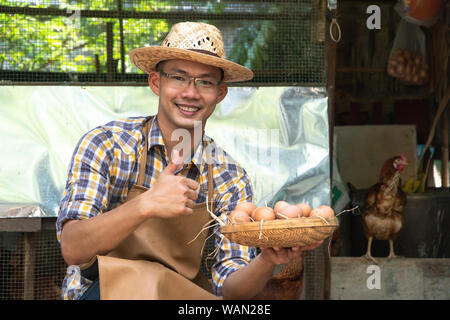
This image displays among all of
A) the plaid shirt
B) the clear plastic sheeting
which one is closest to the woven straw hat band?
the plaid shirt

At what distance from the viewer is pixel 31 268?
4398mm

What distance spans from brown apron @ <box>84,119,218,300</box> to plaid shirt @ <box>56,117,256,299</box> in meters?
0.05

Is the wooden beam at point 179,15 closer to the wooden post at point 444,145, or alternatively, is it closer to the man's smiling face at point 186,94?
the man's smiling face at point 186,94

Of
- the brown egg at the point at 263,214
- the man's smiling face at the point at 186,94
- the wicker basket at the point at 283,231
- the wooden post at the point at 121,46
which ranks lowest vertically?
the wicker basket at the point at 283,231

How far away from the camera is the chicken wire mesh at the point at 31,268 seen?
14.5 ft

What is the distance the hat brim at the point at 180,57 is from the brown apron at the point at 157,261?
31 cm

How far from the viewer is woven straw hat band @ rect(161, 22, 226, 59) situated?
9.85 ft

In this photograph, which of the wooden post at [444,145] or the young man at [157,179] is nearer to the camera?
the young man at [157,179]

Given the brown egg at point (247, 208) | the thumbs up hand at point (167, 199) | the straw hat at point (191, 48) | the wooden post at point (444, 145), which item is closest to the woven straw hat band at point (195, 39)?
the straw hat at point (191, 48)

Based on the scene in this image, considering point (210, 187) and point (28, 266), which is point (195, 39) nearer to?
point (210, 187)

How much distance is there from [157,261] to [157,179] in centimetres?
45

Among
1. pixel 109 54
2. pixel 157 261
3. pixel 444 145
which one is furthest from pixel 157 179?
pixel 444 145

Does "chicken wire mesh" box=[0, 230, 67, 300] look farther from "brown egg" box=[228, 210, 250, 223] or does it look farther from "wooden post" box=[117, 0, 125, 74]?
"brown egg" box=[228, 210, 250, 223]

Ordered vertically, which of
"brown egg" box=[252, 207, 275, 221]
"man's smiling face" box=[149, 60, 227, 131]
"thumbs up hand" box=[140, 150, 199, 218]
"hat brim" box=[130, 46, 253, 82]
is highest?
"hat brim" box=[130, 46, 253, 82]
